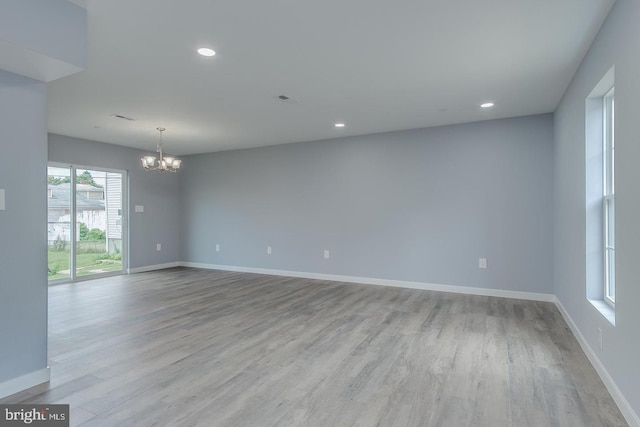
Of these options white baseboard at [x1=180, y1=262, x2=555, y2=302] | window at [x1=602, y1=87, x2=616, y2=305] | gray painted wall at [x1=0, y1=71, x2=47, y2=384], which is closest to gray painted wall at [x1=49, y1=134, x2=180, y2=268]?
white baseboard at [x1=180, y1=262, x2=555, y2=302]

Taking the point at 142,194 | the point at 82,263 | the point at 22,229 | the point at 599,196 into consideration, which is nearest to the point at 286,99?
the point at 22,229

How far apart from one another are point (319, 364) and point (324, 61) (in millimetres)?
2561

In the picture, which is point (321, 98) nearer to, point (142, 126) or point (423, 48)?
point (423, 48)

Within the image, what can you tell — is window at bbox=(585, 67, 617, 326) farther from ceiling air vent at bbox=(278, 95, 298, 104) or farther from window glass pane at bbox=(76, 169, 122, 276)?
window glass pane at bbox=(76, 169, 122, 276)

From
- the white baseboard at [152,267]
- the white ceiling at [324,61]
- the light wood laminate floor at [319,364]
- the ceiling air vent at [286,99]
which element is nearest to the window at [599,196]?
the white ceiling at [324,61]

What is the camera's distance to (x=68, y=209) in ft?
19.8

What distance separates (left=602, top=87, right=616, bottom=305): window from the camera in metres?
2.66

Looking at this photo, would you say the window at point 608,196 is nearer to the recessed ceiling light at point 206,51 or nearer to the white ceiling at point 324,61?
the white ceiling at point 324,61

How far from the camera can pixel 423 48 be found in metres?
2.79

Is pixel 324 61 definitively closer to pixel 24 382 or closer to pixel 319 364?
pixel 319 364

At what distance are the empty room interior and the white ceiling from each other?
26 millimetres

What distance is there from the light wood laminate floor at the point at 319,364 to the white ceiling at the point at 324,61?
253 cm

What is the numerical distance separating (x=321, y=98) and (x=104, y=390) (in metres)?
3.38

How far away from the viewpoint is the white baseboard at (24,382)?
220cm
